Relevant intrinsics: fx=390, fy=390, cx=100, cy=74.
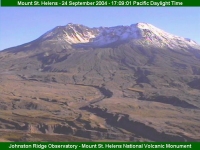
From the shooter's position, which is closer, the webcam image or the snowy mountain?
the webcam image

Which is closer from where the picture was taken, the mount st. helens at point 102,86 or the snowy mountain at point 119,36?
the mount st. helens at point 102,86

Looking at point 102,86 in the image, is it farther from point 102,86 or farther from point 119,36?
point 119,36

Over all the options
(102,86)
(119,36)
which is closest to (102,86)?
(102,86)

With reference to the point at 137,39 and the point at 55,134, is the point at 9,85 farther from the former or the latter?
the point at 137,39

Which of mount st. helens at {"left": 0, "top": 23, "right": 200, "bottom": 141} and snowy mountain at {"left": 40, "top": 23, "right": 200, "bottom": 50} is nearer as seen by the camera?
mount st. helens at {"left": 0, "top": 23, "right": 200, "bottom": 141}
